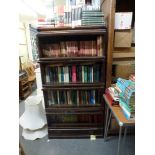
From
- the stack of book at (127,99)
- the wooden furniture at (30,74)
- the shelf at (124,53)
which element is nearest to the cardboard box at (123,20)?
the shelf at (124,53)

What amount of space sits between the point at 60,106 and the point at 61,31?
98cm

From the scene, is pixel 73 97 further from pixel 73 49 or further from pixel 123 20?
pixel 123 20

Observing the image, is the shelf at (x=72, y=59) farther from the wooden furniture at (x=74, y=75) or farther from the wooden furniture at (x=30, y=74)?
the wooden furniture at (x=30, y=74)

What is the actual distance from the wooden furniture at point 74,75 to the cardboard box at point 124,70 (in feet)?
0.56

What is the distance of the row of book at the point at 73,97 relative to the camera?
188 centimetres

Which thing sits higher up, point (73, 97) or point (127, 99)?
point (127, 99)

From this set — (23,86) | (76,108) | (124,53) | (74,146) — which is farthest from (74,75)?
(23,86)

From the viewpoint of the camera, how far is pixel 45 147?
6.08 feet

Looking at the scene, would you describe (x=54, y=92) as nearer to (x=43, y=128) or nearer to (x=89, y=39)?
(x=43, y=128)

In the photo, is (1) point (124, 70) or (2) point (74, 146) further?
(2) point (74, 146)

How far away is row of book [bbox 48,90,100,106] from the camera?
1881 millimetres

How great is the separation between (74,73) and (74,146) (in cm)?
99

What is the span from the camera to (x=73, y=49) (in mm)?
1708
